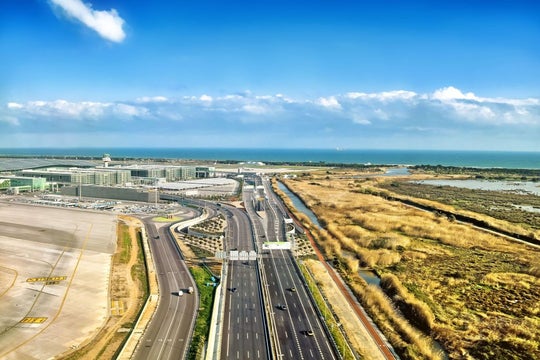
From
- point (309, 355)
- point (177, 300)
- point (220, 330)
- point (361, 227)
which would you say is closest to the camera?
point (309, 355)

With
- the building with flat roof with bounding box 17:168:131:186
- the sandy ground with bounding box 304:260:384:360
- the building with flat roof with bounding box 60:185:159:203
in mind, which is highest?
the building with flat roof with bounding box 17:168:131:186

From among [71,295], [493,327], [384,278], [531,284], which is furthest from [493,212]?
[71,295]

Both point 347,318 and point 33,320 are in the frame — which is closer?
point 33,320

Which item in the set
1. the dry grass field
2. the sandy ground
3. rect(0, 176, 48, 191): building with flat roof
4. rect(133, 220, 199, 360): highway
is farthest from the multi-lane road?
rect(0, 176, 48, 191): building with flat roof

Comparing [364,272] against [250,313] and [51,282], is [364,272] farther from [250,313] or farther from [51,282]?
[51,282]

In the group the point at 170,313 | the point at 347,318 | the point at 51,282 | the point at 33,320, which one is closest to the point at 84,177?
the point at 51,282

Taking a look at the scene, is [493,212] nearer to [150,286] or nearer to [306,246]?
[306,246]

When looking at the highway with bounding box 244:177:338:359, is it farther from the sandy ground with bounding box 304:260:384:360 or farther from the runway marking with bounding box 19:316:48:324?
the runway marking with bounding box 19:316:48:324
